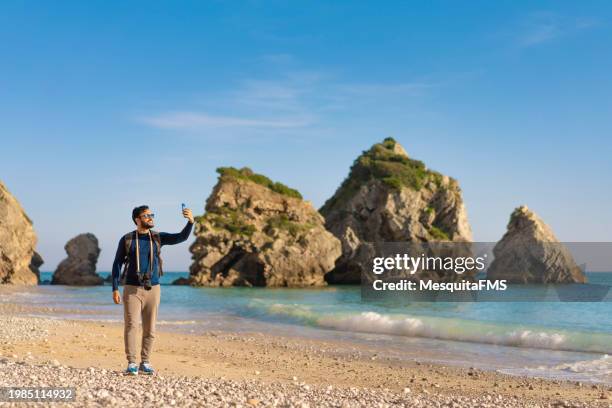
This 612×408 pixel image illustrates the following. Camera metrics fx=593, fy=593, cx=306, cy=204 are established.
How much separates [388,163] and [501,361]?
78331mm

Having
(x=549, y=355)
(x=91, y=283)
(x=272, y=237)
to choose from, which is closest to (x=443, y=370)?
(x=549, y=355)

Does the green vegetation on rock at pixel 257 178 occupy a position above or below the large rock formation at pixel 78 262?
above

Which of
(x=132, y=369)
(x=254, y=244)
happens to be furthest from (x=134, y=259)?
(x=254, y=244)

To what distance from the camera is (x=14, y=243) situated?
66.2 meters

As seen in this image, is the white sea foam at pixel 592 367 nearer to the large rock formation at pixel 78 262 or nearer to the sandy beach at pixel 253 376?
the sandy beach at pixel 253 376

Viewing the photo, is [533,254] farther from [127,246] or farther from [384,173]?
[127,246]

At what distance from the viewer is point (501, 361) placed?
1506 cm

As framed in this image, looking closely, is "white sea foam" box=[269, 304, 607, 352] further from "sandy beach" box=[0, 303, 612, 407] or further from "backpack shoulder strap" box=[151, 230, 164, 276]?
"backpack shoulder strap" box=[151, 230, 164, 276]

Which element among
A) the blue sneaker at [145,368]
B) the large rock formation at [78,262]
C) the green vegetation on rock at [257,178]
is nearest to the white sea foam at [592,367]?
the blue sneaker at [145,368]

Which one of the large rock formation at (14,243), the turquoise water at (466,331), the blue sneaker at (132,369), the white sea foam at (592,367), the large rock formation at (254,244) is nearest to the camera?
the blue sneaker at (132,369)

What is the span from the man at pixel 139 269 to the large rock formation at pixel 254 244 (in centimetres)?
5865

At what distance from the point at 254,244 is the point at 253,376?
58133 mm

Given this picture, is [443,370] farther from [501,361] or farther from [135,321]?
[135,321]

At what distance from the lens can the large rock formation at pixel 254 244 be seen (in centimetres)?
6844
